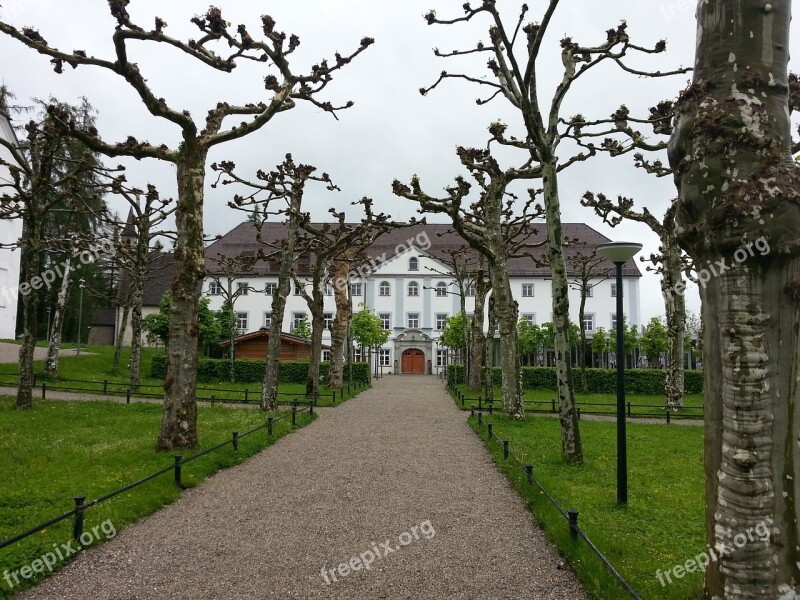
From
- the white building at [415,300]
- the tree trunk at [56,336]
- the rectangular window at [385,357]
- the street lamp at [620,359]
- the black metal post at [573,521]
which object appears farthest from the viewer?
the rectangular window at [385,357]

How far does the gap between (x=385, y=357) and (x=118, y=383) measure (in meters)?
33.7

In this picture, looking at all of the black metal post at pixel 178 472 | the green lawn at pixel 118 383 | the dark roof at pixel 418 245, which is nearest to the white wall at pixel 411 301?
the dark roof at pixel 418 245

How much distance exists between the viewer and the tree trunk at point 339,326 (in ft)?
90.1

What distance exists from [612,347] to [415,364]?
1814cm

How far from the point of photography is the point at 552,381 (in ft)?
107

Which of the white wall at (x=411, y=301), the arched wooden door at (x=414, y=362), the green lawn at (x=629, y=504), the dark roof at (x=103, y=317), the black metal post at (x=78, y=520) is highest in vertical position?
the white wall at (x=411, y=301)

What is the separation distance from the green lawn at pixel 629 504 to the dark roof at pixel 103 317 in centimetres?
4994

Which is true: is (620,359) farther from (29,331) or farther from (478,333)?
(478,333)

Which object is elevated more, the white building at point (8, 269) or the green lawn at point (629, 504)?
the white building at point (8, 269)

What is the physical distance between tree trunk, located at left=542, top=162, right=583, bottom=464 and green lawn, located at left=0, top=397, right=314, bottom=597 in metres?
6.02

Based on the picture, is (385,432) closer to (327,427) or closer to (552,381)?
(327,427)

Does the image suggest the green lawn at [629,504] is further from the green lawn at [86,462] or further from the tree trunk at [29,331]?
the tree trunk at [29,331]

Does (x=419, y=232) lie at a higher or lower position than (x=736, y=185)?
higher

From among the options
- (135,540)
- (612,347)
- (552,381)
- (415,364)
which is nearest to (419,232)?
(415,364)
